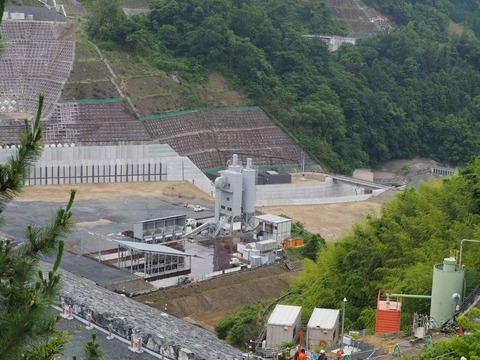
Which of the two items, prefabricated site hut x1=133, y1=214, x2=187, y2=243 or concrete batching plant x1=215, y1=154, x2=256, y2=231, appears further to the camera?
concrete batching plant x1=215, y1=154, x2=256, y2=231

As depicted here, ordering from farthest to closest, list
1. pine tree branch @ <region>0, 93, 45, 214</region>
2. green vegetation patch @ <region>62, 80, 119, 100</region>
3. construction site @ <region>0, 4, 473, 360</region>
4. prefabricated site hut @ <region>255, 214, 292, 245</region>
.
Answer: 1. green vegetation patch @ <region>62, 80, 119, 100</region>
2. prefabricated site hut @ <region>255, 214, 292, 245</region>
3. construction site @ <region>0, 4, 473, 360</region>
4. pine tree branch @ <region>0, 93, 45, 214</region>

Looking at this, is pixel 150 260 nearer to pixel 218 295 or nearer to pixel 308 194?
pixel 218 295

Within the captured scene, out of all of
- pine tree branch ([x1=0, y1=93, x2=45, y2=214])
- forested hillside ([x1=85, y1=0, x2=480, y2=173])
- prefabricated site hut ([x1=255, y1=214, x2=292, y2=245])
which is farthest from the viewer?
forested hillside ([x1=85, y1=0, x2=480, y2=173])

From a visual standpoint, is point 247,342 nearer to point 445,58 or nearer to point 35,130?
point 35,130

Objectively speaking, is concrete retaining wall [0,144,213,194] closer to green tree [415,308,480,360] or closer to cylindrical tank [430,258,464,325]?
cylindrical tank [430,258,464,325]

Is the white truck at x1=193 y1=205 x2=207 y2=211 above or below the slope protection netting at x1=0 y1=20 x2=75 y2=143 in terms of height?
below

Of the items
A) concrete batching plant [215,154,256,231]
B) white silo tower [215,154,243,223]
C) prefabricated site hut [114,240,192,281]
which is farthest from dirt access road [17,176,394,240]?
prefabricated site hut [114,240,192,281]
